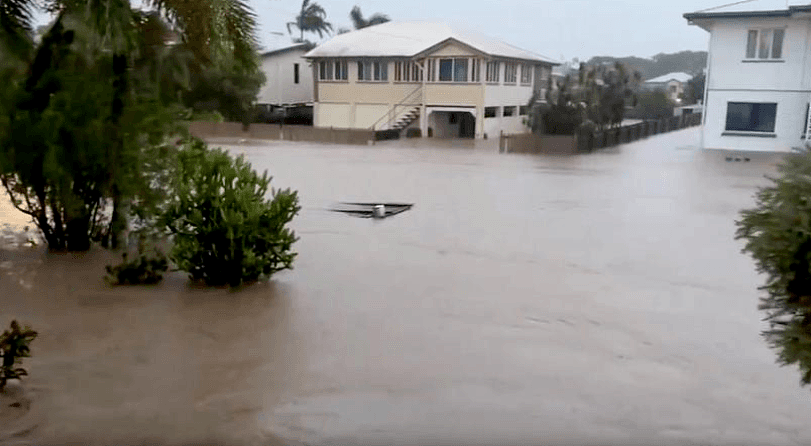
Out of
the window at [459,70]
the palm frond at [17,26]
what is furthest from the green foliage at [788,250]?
the window at [459,70]

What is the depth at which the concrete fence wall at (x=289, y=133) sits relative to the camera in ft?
108

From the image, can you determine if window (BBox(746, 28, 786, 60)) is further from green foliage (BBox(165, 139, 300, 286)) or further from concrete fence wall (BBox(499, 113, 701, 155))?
green foliage (BBox(165, 139, 300, 286))

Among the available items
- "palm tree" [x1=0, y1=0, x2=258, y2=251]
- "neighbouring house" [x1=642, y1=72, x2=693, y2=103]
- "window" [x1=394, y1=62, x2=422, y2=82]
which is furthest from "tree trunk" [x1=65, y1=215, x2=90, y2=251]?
"neighbouring house" [x1=642, y1=72, x2=693, y2=103]

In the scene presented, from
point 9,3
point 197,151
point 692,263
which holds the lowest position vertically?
point 692,263

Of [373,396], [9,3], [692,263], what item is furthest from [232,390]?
[692,263]

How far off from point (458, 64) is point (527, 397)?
29.8 meters

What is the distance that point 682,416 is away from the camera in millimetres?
5629

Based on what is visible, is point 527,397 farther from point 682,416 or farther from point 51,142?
point 51,142

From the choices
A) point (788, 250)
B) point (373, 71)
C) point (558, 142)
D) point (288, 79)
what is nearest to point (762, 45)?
point (558, 142)

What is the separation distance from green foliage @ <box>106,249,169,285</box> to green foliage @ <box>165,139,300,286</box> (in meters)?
0.39

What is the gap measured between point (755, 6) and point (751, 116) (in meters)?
3.49

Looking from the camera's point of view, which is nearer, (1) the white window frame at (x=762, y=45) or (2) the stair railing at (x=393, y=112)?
(1) the white window frame at (x=762, y=45)

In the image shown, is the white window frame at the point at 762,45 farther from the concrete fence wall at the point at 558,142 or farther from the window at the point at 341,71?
the window at the point at 341,71

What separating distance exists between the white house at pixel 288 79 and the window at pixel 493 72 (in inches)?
391
